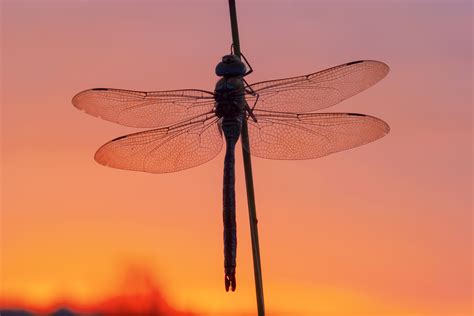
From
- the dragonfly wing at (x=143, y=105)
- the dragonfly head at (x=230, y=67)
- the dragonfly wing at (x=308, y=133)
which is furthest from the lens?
the dragonfly wing at (x=143, y=105)

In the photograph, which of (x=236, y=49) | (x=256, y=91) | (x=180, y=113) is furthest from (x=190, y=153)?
(x=236, y=49)

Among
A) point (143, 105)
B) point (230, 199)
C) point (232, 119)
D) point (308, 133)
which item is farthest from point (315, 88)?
point (143, 105)

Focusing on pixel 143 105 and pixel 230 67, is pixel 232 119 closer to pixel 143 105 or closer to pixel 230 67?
pixel 230 67

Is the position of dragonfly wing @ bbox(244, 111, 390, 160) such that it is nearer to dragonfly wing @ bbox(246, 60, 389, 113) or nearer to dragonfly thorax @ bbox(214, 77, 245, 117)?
dragonfly wing @ bbox(246, 60, 389, 113)

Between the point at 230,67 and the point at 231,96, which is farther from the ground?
the point at 230,67

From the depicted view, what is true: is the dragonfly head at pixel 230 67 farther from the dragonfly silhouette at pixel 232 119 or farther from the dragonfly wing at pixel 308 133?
the dragonfly wing at pixel 308 133

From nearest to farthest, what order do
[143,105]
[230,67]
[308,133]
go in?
[230,67] → [308,133] → [143,105]

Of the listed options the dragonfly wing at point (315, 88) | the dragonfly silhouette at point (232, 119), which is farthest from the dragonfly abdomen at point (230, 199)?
the dragonfly wing at point (315, 88)
